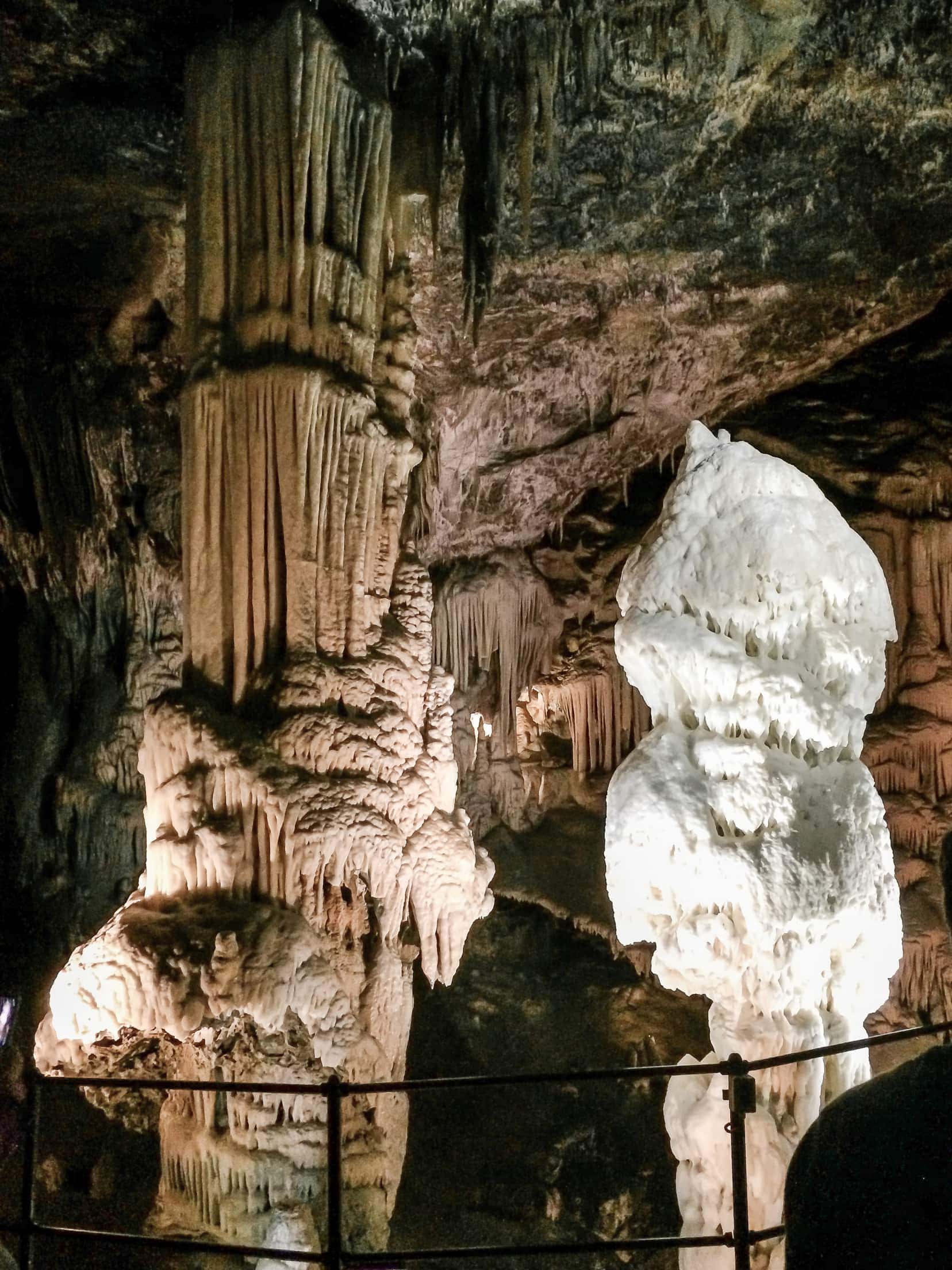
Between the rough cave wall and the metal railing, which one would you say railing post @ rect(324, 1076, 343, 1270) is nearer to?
the metal railing

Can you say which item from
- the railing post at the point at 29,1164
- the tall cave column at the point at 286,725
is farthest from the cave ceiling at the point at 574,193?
the railing post at the point at 29,1164

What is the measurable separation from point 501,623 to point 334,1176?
21.5 feet

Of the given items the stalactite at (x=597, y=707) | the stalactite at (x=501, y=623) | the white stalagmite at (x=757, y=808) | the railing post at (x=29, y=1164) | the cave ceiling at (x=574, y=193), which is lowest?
the railing post at (x=29, y=1164)

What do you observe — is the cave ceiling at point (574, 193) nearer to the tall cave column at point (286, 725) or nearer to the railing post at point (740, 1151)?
the tall cave column at point (286, 725)

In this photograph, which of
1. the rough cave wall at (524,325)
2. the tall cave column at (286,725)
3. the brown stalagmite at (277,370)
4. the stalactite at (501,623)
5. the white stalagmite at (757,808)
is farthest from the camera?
the stalactite at (501,623)

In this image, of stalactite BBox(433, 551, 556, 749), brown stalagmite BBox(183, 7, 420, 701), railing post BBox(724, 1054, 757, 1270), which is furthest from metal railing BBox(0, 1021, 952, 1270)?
stalactite BBox(433, 551, 556, 749)

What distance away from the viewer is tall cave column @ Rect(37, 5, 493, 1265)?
4.52 m

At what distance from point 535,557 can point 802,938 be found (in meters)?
5.79

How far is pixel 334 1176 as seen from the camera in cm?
287

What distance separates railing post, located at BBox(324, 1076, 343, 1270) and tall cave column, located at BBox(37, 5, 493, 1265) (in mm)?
1405

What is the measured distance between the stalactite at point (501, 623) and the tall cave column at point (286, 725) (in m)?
3.78

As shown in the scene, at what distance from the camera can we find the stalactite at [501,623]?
917 cm

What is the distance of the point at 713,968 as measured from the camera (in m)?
3.98

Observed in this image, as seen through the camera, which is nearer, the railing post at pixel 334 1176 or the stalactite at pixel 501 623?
the railing post at pixel 334 1176
